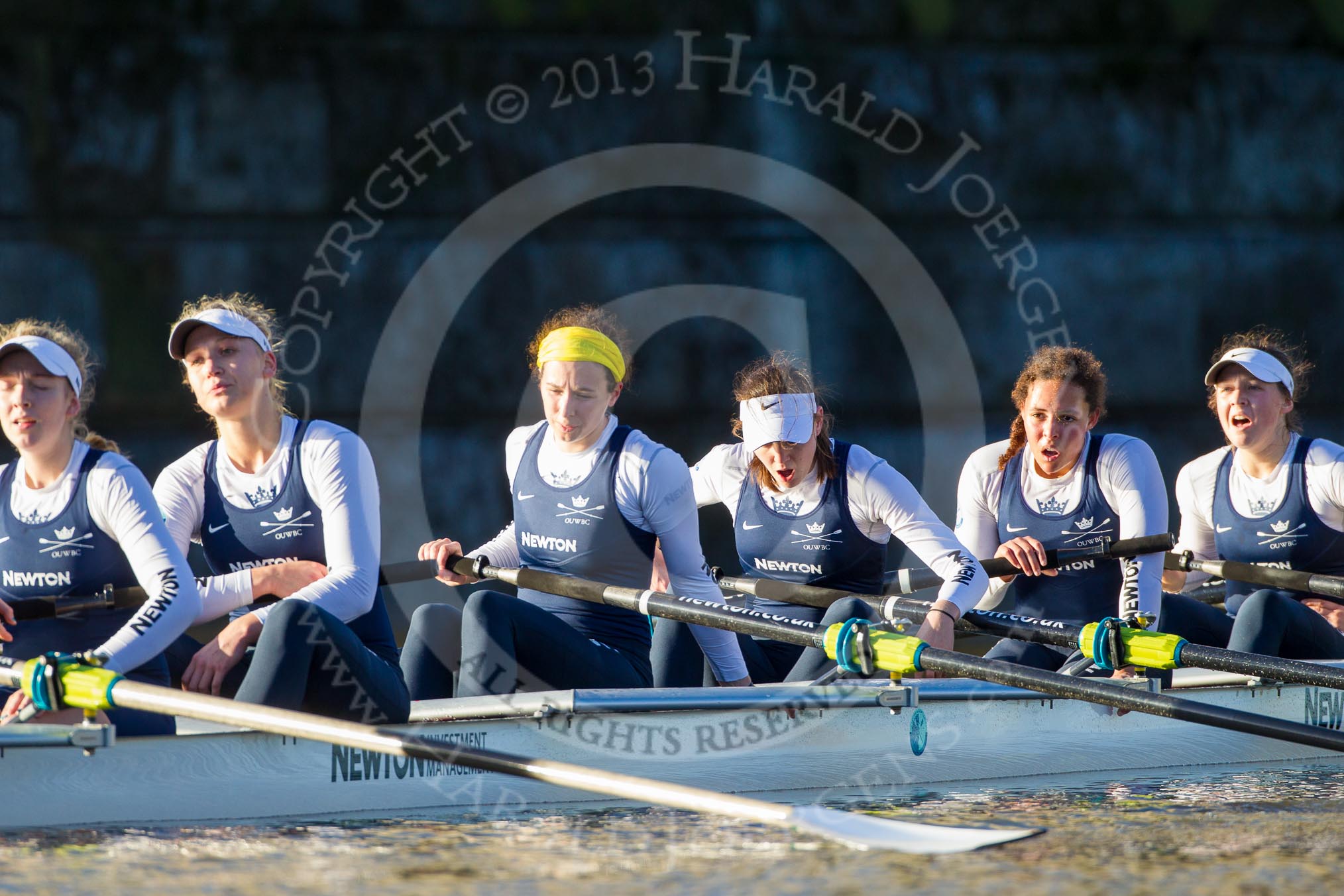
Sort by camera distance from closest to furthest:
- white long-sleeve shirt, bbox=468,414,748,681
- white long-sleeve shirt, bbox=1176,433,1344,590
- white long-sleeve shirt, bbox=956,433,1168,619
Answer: white long-sleeve shirt, bbox=468,414,748,681, white long-sleeve shirt, bbox=956,433,1168,619, white long-sleeve shirt, bbox=1176,433,1344,590

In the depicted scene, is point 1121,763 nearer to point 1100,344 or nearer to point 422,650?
point 422,650

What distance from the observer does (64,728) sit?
3908 millimetres

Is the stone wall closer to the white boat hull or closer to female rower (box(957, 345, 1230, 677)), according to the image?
female rower (box(957, 345, 1230, 677))

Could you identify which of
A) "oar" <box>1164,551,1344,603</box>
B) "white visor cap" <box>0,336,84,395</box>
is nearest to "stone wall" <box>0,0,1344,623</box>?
"oar" <box>1164,551,1344,603</box>

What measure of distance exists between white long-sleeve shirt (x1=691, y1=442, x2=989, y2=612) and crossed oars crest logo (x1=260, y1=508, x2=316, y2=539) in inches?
48.1

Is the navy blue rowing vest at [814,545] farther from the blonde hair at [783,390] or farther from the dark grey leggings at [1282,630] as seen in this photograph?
the dark grey leggings at [1282,630]

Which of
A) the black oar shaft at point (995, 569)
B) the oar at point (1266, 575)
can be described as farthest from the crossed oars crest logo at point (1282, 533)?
the black oar shaft at point (995, 569)

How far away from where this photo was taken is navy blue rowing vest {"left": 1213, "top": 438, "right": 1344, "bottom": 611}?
19.6 ft

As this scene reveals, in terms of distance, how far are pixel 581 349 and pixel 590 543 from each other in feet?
1.91

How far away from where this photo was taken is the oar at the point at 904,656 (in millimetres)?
4363

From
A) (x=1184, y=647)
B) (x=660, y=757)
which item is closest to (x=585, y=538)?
(x=660, y=757)

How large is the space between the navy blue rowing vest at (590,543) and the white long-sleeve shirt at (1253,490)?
2.46 meters

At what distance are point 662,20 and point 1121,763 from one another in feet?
19.4

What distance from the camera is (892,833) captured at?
3.80 m
